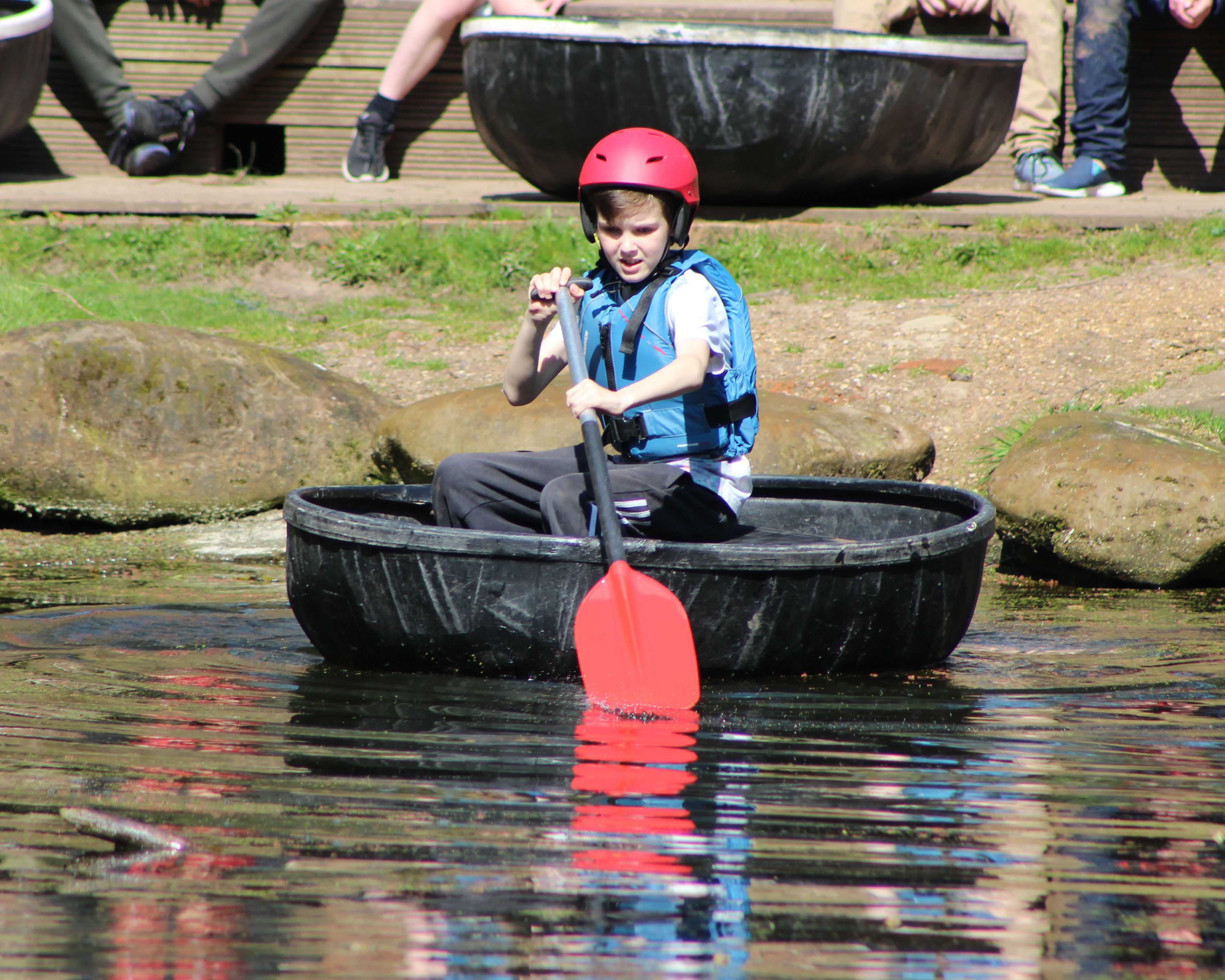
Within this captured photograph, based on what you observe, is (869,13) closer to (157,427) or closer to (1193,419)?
(1193,419)

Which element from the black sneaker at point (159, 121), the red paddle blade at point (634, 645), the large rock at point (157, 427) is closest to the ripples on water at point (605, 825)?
the red paddle blade at point (634, 645)

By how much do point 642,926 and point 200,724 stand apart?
4.44ft

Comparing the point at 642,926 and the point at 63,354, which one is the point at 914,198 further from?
the point at 642,926

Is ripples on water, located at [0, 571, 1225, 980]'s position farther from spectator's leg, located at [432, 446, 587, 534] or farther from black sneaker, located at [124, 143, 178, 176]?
black sneaker, located at [124, 143, 178, 176]

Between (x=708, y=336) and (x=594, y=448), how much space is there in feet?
1.57

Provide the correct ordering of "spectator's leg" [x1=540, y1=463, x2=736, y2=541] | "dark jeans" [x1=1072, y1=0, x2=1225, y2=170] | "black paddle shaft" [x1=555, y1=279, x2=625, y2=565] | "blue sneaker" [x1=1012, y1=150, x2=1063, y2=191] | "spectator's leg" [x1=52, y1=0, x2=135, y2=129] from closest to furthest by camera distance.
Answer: "black paddle shaft" [x1=555, y1=279, x2=625, y2=565] → "spectator's leg" [x1=540, y1=463, x2=736, y2=541] → "dark jeans" [x1=1072, y1=0, x2=1225, y2=170] → "blue sneaker" [x1=1012, y1=150, x2=1063, y2=191] → "spectator's leg" [x1=52, y1=0, x2=135, y2=129]

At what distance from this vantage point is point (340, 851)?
87.7 inches

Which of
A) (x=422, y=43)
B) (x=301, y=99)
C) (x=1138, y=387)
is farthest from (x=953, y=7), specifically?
(x=301, y=99)

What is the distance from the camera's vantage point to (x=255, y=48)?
9.14 meters

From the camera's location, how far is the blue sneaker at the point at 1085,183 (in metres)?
8.52

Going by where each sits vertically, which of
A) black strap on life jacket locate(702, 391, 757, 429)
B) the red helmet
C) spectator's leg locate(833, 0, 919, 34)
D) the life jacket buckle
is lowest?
the life jacket buckle

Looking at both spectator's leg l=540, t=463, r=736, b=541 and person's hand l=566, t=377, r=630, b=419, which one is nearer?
person's hand l=566, t=377, r=630, b=419

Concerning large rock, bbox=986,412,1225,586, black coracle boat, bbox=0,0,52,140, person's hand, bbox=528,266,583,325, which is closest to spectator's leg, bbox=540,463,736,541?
person's hand, bbox=528,266,583,325

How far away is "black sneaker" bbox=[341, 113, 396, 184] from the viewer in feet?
29.5
